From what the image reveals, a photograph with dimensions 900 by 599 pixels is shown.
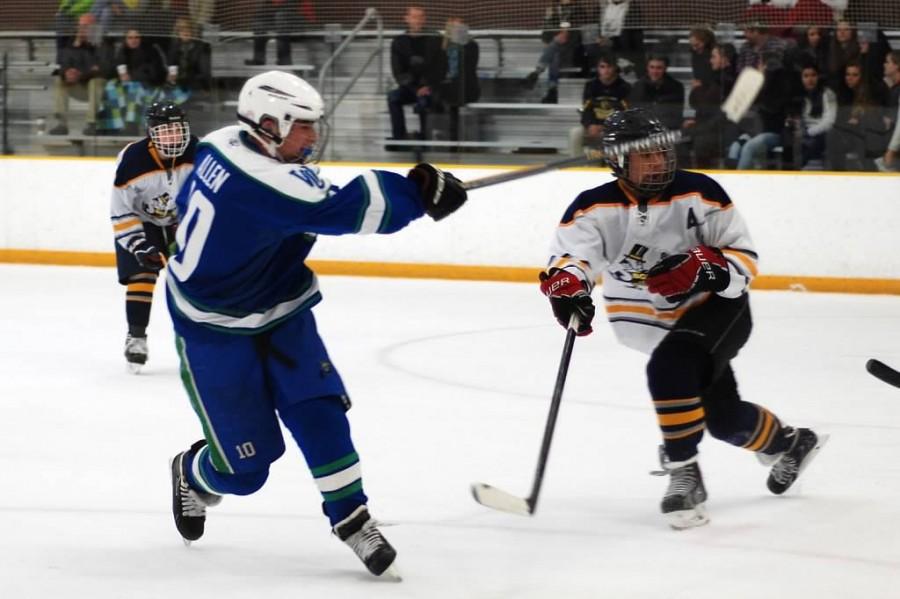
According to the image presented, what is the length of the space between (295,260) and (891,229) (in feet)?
18.0

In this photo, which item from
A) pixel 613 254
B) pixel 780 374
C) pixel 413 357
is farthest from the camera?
pixel 413 357

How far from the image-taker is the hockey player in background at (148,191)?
5266 mm

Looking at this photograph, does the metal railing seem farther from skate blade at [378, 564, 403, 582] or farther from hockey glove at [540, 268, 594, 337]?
skate blade at [378, 564, 403, 582]

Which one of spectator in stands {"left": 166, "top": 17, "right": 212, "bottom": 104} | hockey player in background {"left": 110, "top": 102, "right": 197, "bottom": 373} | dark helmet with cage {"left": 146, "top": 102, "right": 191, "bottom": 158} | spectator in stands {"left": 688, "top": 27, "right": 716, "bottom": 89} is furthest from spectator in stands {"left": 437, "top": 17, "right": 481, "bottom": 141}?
dark helmet with cage {"left": 146, "top": 102, "right": 191, "bottom": 158}

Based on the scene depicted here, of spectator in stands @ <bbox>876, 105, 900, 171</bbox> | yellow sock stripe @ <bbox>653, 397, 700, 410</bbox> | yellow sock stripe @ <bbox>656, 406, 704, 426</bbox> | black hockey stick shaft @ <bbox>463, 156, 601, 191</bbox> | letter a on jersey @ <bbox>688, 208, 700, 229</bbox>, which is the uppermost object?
black hockey stick shaft @ <bbox>463, 156, 601, 191</bbox>

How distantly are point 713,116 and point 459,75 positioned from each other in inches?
64.1

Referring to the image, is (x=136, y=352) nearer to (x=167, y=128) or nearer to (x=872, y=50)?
(x=167, y=128)

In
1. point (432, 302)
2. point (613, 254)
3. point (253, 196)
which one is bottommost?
point (432, 302)

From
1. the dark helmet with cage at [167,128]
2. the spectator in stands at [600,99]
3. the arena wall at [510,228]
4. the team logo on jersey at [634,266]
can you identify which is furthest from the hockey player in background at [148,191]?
the spectator in stands at [600,99]

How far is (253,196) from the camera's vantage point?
2.64 meters

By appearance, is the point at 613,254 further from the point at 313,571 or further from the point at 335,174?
the point at 335,174

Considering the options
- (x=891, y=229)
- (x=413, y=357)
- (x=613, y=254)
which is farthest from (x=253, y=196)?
(x=891, y=229)

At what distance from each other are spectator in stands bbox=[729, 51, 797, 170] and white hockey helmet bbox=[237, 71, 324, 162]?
5.53 m

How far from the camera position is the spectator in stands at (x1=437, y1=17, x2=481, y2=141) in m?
8.62
